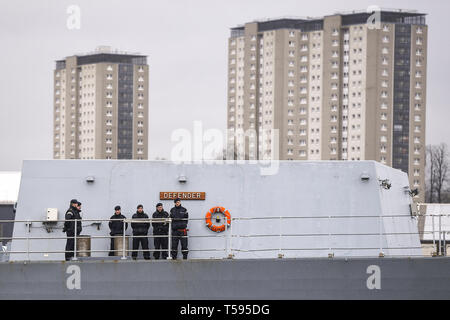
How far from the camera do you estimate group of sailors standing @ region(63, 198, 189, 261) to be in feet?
50.5

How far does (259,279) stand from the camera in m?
14.9

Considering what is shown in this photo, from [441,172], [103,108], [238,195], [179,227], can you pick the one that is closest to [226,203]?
[238,195]

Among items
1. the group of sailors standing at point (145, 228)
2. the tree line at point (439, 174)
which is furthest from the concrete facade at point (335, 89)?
the group of sailors standing at point (145, 228)

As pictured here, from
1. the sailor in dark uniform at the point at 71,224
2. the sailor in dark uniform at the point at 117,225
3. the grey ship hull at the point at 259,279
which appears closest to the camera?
the grey ship hull at the point at 259,279

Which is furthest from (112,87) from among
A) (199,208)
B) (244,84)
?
(199,208)

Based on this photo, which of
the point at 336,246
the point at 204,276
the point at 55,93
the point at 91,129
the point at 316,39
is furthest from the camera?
the point at 55,93

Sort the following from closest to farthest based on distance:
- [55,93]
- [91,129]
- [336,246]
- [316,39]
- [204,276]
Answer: [204,276], [336,246], [316,39], [91,129], [55,93]

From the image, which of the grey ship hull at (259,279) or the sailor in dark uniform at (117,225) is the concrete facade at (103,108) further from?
the grey ship hull at (259,279)

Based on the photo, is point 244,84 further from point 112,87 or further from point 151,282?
point 151,282

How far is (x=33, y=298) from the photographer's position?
1502cm

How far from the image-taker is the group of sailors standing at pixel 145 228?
607 inches

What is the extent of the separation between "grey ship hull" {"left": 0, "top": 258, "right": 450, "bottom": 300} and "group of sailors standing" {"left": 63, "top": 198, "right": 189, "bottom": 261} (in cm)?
61

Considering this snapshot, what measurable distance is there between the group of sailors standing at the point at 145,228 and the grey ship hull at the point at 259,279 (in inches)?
24.2
